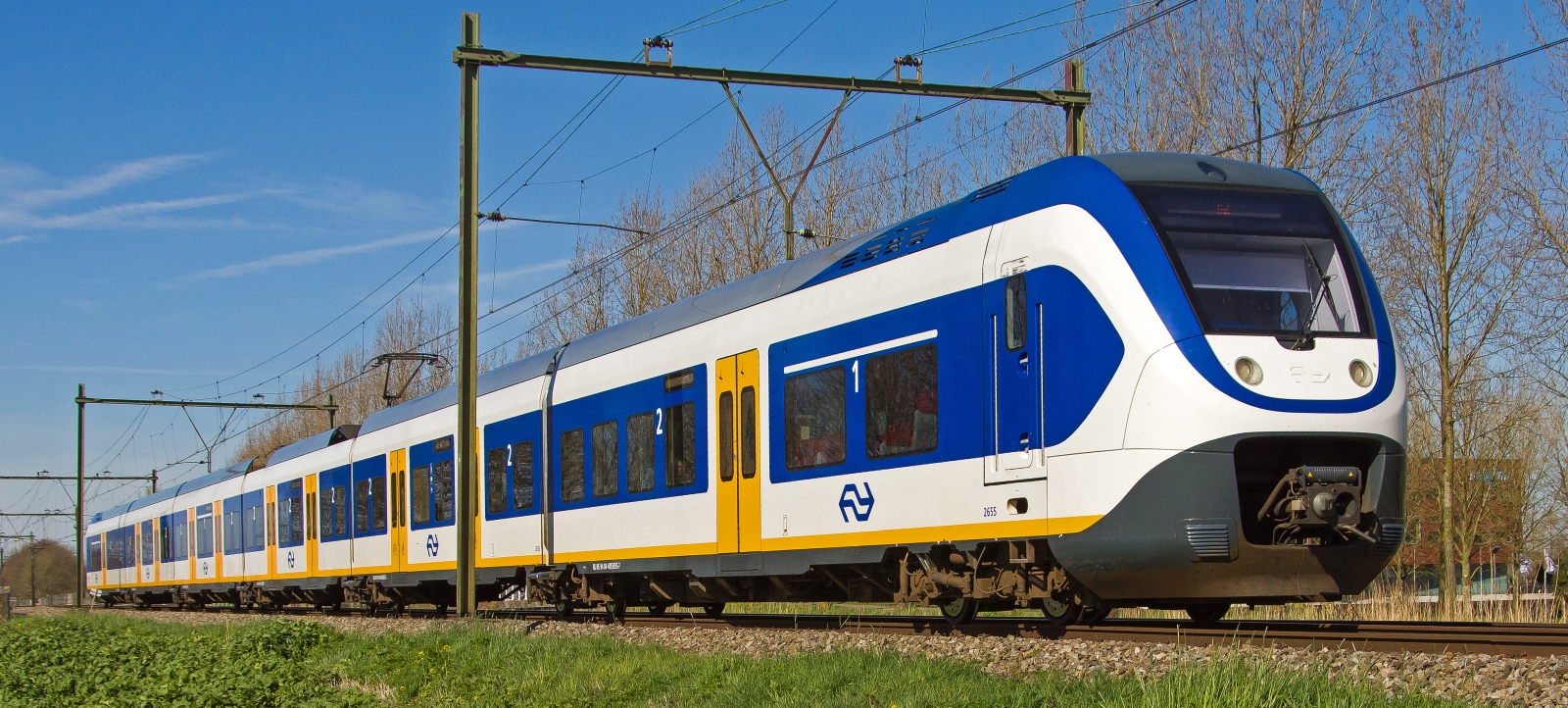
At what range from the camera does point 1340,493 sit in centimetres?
899

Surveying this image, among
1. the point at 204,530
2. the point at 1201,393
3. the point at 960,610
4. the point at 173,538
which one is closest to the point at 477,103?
the point at 960,610

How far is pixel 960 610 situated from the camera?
11.8 meters

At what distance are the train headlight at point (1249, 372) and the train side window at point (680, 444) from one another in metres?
6.12

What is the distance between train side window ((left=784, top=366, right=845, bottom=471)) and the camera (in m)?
11.6

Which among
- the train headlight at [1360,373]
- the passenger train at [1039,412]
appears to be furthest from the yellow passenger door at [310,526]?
the train headlight at [1360,373]

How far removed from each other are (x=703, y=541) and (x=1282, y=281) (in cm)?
609

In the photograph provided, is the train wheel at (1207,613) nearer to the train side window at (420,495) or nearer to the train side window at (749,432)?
the train side window at (749,432)

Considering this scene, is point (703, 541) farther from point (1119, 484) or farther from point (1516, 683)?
point (1516, 683)

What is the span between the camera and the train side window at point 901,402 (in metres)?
10.6

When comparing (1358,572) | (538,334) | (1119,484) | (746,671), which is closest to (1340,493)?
(1358,572)

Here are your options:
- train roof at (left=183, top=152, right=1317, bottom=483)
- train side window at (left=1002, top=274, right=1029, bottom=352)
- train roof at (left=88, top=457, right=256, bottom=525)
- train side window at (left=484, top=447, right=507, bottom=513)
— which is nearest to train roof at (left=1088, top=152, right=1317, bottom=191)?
train roof at (left=183, top=152, right=1317, bottom=483)

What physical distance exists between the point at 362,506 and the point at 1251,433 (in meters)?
18.2

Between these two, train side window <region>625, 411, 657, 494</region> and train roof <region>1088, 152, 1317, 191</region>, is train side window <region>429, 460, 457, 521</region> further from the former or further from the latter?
train roof <region>1088, 152, 1317, 191</region>

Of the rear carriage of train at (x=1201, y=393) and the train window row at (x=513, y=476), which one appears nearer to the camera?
the rear carriage of train at (x=1201, y=393)
